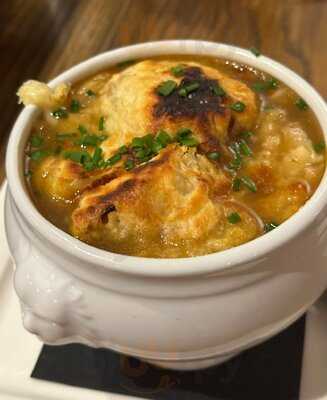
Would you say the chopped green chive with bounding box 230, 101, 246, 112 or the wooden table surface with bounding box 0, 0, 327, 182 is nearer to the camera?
the chopped green chive with bounding box 230, 101, 246, 112

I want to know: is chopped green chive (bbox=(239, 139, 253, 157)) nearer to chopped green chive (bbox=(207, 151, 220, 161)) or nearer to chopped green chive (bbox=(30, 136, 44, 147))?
chopped green chive (bbox=(207, 151, 220, 161))

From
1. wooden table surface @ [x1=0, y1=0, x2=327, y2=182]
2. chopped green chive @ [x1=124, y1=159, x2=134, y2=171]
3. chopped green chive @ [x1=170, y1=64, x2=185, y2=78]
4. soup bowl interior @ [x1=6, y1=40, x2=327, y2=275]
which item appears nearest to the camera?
soup bowl interior @ [x1=6, y1=40, x2=327, y2=275]

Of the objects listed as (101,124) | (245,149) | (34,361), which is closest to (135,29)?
(101,124)

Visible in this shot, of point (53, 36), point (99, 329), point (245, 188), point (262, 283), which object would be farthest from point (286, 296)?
point (53, 36)

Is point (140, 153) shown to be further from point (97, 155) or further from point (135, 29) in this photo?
point (135, 29)

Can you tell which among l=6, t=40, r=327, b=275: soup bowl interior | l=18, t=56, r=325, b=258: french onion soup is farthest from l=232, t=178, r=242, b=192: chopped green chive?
l=6, t=40, r=327, b=275: soup bowl interior

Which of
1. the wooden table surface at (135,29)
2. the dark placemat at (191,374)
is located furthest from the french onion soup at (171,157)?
the wooden table surface at (135,29)
